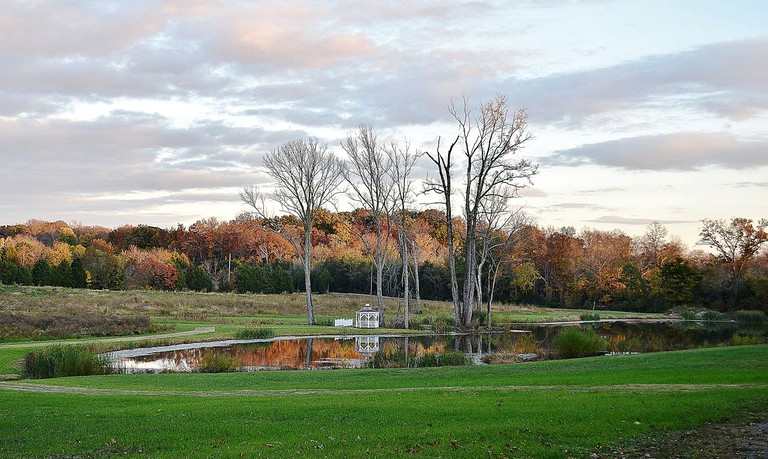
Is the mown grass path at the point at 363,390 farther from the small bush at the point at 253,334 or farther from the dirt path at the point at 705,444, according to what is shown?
the small bush at the point at 253,334

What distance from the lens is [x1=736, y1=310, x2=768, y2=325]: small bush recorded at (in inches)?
2186

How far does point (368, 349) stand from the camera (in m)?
31.0

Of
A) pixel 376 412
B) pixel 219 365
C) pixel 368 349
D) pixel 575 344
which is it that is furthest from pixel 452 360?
pixel 376 412

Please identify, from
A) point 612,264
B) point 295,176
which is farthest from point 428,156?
point 612,264

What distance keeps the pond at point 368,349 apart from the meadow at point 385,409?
351 cm

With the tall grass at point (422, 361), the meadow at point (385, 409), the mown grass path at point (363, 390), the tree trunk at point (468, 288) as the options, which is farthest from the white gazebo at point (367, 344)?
the mown grass path at point (363, 390)

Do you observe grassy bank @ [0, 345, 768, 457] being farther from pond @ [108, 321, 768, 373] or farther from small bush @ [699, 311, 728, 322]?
small bush @ [699, 311, 728, 322]

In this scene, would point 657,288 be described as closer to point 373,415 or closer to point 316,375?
point 316,375

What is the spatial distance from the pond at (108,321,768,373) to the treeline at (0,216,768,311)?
824 inches

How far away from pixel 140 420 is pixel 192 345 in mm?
19089

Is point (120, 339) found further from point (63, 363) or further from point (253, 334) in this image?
point (63, 363)

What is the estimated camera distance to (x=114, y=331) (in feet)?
109

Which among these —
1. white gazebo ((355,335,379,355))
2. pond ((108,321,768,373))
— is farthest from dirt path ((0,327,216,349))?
white gazebo ((355,335,379,355))

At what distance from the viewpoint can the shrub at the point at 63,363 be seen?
69.5 ft
